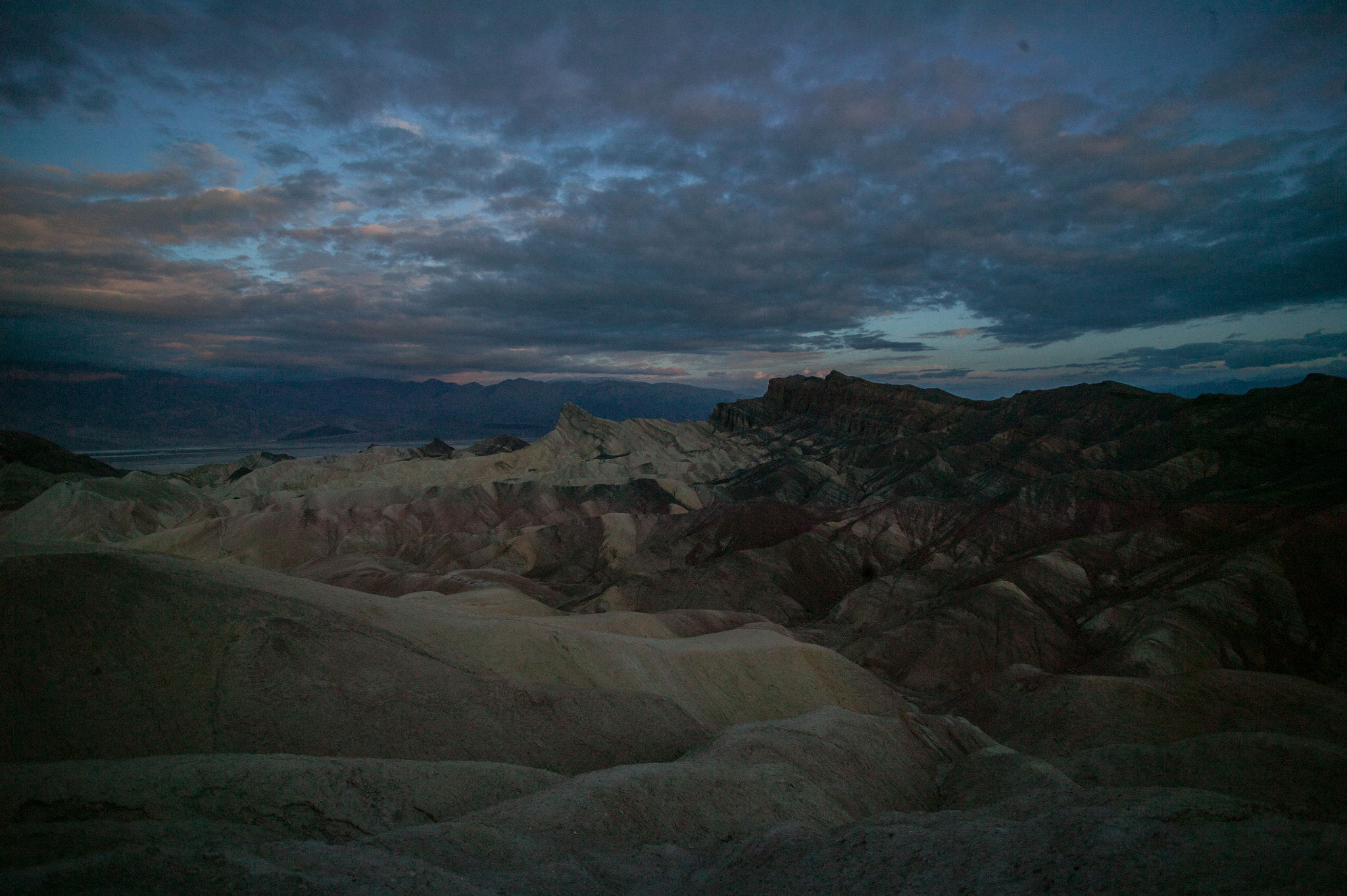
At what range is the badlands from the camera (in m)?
8.03

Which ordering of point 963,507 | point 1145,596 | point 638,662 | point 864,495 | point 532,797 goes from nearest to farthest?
1. point 532,797
2. point 638,662
3. point 1145,596
4. point 963,507
5. point 864,495

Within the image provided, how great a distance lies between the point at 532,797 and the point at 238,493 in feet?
308

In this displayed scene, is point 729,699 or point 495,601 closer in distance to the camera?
point 729,699

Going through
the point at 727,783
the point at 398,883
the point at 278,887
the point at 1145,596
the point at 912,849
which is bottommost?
the point at 1145,596

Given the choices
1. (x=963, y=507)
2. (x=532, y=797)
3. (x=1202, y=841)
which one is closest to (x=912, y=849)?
(x=1202, y=841)

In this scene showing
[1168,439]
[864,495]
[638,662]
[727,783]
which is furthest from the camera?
[864,495]

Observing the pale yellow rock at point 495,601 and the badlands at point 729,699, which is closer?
the badlands at point 729,699

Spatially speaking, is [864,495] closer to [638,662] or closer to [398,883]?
[638,662]

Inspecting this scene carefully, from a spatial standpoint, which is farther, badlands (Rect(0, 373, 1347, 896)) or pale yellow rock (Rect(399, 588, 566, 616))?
pale yellow rock (Rect(399, 588, 566, 616))

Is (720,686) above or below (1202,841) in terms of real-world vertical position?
below

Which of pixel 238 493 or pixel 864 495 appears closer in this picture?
pixel 864 495

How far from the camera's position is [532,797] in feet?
36.0

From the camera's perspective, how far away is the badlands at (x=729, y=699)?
803cm

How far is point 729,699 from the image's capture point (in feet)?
76.4
